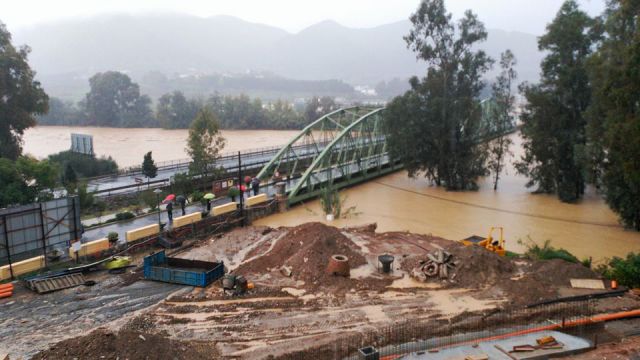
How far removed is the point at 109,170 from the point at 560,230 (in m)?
35.0

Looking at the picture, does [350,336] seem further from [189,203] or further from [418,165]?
[418,165]

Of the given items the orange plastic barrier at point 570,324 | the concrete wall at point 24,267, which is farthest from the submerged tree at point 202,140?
the orange plastic barrier at point 570,324

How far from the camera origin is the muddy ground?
44.3ft

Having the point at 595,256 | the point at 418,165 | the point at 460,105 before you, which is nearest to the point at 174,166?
the point at 418,165

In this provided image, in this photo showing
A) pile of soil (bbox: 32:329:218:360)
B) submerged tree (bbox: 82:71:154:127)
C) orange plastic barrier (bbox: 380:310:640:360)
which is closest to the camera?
pile of soil (bbox: 32:329:218:360)

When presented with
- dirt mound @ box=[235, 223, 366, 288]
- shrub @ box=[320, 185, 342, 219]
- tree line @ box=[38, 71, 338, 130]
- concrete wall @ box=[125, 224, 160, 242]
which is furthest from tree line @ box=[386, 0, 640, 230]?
tree line @ box=[38, 71, 338, 130]

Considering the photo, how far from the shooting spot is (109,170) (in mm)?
44188

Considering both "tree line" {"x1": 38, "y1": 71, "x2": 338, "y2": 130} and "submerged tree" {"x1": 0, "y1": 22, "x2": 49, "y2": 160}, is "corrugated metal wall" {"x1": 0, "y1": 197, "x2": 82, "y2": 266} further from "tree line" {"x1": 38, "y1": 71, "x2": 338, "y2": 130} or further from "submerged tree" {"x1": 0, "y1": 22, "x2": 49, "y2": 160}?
"tree line" {"x1": 38, "y1": 71, "x2": 338, "y2": 130}

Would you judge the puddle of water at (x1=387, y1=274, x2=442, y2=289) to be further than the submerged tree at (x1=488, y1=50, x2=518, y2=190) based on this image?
No

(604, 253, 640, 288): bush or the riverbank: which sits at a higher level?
(604, 253, 640, 288): bush

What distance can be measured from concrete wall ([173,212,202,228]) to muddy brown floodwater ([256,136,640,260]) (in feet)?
16.8

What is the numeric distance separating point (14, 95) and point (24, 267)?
20230 millimetres

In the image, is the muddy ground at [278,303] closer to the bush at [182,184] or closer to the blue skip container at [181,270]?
the blue skip container at [181,270]

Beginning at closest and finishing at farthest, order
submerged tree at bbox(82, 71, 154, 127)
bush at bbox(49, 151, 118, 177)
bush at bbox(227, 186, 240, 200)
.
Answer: bush at bbox(227, 186, 240, 200) → bush at bbox(49, 151, 118, 177) → submerged tree at bbox(82, 71, 154, 127)
